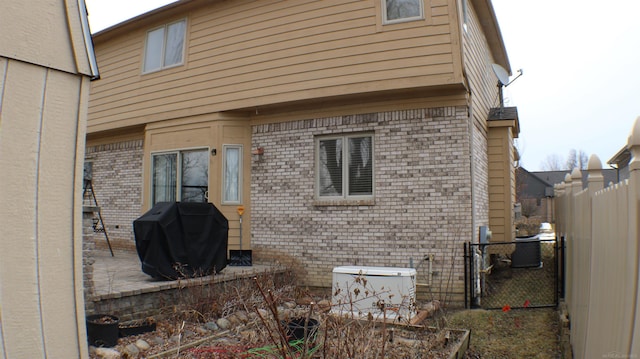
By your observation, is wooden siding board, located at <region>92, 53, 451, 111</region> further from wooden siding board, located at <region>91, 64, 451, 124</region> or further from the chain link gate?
the chain link gate

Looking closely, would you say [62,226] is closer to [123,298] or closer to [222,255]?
[123,298]

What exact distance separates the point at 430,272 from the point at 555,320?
2009mm

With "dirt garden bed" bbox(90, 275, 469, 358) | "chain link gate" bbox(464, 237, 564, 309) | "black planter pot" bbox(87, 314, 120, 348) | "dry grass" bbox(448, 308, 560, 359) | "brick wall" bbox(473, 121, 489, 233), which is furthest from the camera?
"brick wall" bbox(473, 121, 489, 233)

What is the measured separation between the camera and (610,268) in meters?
2.83

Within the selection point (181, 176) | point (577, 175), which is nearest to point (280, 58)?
point (181, 176)

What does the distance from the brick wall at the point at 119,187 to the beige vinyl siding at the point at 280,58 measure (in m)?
0.89

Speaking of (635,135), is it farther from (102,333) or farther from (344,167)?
(344,167)

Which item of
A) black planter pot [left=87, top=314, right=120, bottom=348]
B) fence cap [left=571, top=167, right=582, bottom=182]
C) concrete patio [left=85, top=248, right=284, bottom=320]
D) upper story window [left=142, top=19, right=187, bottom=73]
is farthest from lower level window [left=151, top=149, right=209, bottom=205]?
fence cap [left=571, top=167, right=582, bottom=182]

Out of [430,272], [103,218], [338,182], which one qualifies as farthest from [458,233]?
[103,218]

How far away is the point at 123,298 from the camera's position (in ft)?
19.9

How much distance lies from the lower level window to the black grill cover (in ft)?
7.57

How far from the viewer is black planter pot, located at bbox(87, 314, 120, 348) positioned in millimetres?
5109

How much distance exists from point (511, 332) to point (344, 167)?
411cm

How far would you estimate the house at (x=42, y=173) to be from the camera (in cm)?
170
